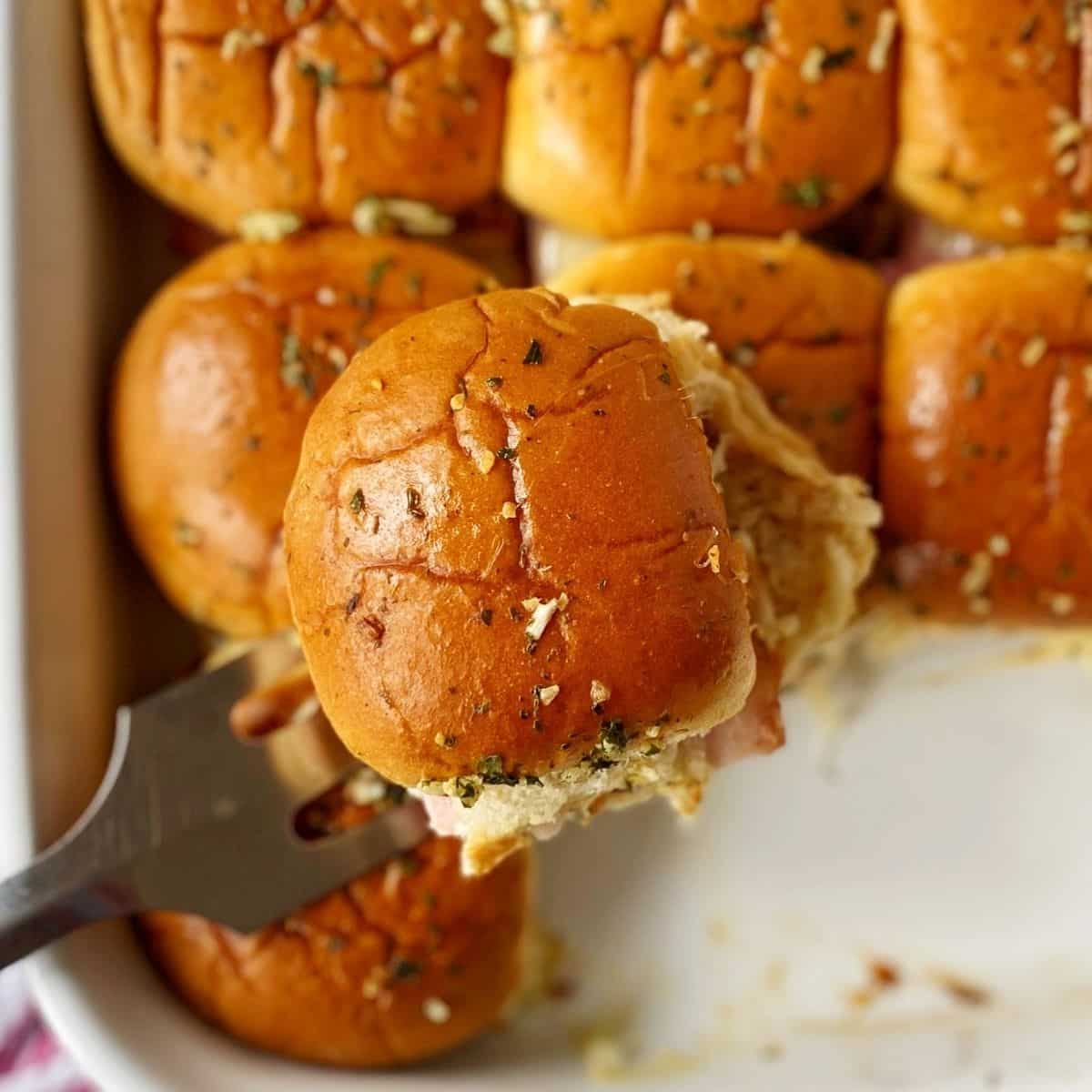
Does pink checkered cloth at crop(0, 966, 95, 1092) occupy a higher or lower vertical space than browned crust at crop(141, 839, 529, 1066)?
lower

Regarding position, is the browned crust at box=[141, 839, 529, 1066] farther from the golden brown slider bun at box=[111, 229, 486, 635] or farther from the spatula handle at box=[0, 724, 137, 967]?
the golden brown slider bun at box=[111, 229, 486, 635]

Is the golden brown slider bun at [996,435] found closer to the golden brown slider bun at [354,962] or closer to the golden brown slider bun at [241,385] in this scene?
the golden brown slider bun at [241,385]

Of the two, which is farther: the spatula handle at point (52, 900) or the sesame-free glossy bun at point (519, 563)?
the spatula handle at point (52, 900)

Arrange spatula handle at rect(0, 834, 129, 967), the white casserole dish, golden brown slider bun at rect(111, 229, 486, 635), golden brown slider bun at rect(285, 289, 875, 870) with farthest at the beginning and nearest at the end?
the white casserole dish → golden brown slider bun at rect(111, 229, 486, 635) → spatula handle at rect(0, 834, 129, 967) → golden brown slider bun at rect(285, 289, 875, 870)

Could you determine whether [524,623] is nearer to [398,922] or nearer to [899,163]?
[398,922]

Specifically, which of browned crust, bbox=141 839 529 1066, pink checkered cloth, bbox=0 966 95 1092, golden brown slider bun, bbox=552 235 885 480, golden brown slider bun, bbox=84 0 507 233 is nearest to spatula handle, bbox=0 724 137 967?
browned crust, bbox=141 839 529 1066

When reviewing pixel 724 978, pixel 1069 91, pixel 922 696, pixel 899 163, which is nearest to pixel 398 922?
pixel 724 978

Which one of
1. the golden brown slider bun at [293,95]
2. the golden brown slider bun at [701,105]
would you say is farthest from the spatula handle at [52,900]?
the golden brown slider bun at [701,105]
